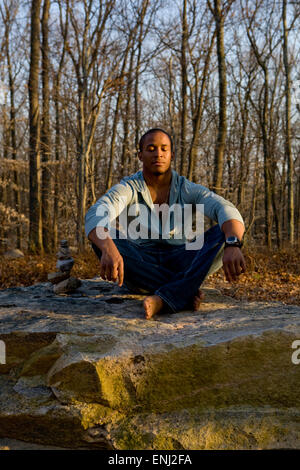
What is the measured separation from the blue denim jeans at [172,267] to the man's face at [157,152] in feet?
2.09

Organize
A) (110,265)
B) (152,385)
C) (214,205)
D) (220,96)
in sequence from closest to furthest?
(152,385) → (110,265) → (214,205) → (220,96)

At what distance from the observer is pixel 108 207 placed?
2.45 meters

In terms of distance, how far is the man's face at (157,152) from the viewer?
279 cm

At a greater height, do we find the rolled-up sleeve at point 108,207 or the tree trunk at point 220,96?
the tree trunk at point 220,96

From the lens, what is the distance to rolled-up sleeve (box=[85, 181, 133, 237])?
2.29 m

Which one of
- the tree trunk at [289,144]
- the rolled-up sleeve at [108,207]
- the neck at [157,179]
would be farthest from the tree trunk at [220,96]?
the tree trunk at [289,144]

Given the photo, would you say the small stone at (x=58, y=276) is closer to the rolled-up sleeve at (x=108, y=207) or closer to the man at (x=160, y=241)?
the man at (x=160, y=241)

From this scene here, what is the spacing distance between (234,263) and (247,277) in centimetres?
356

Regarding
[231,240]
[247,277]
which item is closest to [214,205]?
[231,240]

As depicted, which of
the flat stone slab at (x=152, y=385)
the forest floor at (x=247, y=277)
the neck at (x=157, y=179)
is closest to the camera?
the flat stone slab at (x=152, y=385)

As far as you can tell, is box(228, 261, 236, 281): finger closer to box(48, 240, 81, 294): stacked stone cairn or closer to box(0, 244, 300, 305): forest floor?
box(48, 240, 81, 294): stacked stone cairn

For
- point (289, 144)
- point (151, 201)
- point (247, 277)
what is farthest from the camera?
point (289, 144)

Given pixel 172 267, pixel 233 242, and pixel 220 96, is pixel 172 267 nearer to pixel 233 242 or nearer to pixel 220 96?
pixel 233 242
